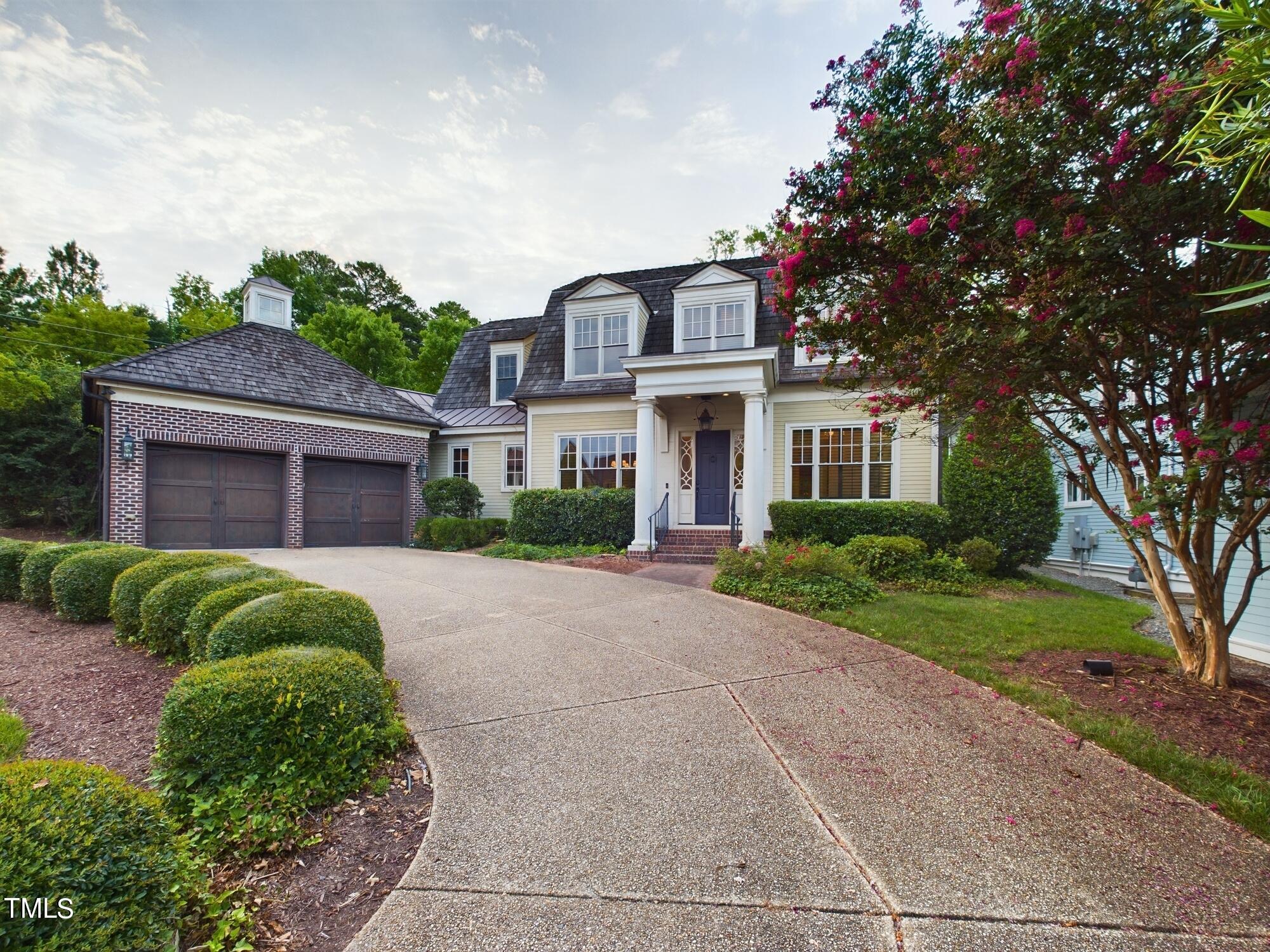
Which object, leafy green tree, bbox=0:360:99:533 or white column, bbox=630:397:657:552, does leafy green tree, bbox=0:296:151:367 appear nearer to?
leafy green tree, bbox=0:360:99:533

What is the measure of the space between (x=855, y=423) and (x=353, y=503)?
12.3 meters

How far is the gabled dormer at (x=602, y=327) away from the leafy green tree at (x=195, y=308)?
832 inches

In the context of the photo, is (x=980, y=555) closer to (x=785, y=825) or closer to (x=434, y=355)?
(x=785, y=825)

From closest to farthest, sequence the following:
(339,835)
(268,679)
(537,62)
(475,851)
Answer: (475,851) → (339,835) → (268,679) → (537,62)

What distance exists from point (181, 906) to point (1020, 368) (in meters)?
5.03

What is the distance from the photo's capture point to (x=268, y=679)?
2547 millimetres

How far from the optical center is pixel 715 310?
12.1 meters

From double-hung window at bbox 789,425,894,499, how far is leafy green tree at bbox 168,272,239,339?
26.9 meters

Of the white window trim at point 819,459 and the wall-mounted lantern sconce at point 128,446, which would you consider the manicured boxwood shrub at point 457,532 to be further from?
the white window trim at point 819,459

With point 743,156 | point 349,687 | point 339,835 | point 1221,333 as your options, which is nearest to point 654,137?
point 743,156

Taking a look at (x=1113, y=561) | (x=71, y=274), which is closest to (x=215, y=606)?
(x=1113, y=561)

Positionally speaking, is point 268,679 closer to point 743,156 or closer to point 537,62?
point 537,62

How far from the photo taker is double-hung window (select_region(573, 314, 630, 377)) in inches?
514

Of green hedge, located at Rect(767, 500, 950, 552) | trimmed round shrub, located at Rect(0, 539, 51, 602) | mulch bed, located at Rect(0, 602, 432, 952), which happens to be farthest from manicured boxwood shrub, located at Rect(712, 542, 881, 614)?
trimmed round shrub, located at Rect(0, 539, 51, 602)
